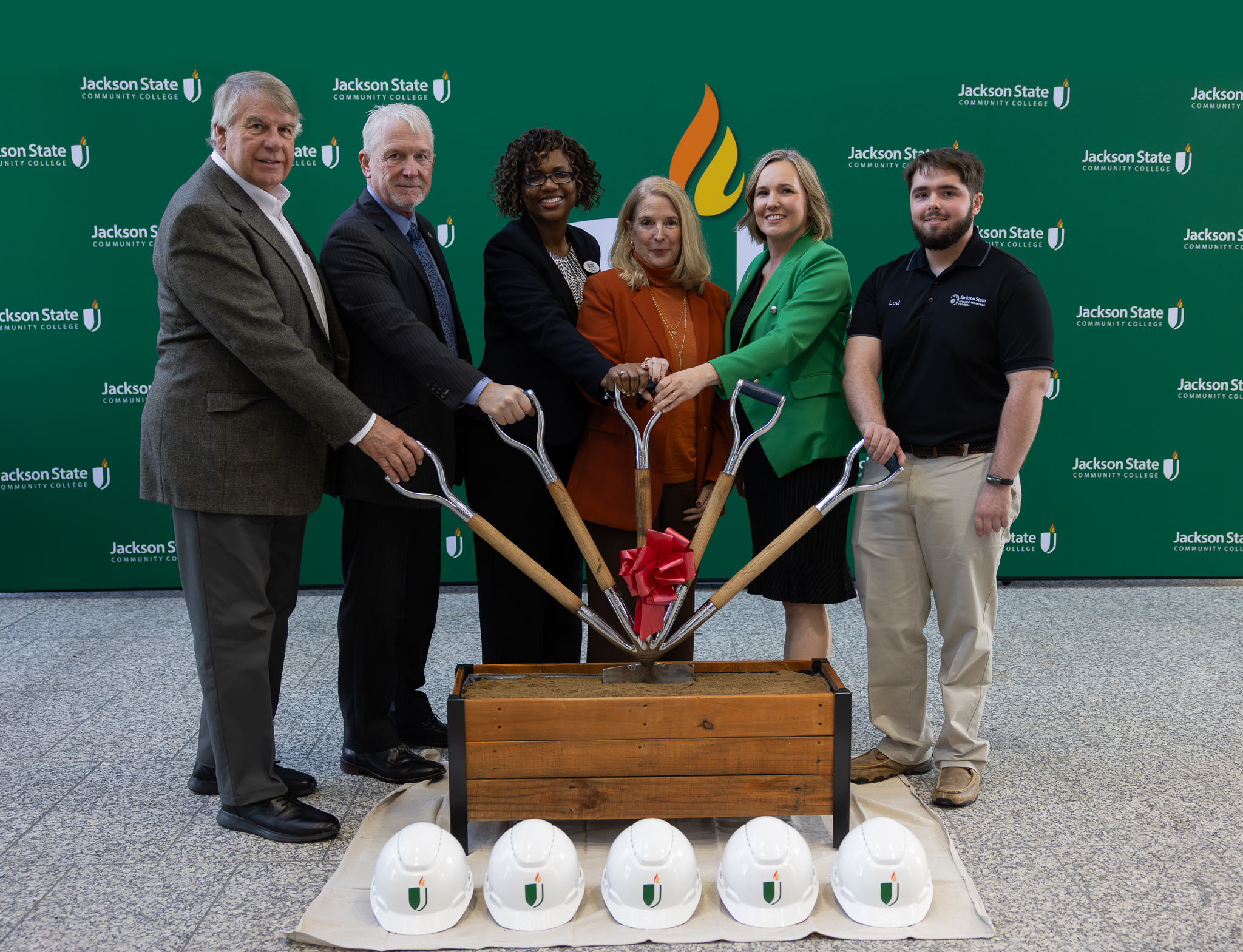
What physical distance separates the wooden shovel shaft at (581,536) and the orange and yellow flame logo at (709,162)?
98.0 inches

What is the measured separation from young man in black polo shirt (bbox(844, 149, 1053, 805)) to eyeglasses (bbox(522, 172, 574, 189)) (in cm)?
82

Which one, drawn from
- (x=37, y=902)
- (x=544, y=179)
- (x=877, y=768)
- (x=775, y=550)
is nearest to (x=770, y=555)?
(x=775, y=550)

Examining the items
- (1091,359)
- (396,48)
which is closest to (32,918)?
(396,48)

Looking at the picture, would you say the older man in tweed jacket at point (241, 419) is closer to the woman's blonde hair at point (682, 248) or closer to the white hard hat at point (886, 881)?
the woman's blonde hair at point (682, 248)

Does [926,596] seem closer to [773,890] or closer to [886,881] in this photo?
[886,881]

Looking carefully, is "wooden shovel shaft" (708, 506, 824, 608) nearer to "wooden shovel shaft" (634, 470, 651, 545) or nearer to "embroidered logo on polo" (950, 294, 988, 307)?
"wooden shovel shaft" (634, 470, 651, 545)

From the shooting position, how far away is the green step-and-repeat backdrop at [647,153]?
4.13 meters

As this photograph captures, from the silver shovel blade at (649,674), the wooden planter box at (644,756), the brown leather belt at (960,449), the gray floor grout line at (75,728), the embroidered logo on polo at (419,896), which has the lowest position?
the gray floor grout line at (75,728)

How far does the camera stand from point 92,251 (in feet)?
13.7

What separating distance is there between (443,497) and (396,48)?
→ 9.37ft

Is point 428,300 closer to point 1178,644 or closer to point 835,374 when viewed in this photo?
point 835,374

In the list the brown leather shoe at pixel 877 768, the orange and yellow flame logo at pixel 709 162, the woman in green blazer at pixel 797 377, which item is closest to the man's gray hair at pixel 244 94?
the woman in green blazer at pixel 797 377

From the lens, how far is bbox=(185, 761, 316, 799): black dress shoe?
237 centimetres

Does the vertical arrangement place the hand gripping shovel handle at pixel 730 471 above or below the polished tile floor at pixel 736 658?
above
